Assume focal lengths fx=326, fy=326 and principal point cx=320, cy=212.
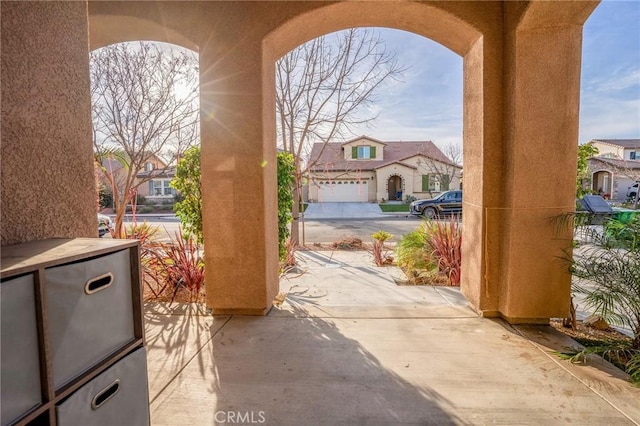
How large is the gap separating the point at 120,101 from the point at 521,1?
570cm

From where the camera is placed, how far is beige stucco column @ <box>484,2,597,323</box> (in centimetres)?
321

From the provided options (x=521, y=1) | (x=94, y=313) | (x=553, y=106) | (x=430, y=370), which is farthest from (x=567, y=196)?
(x=94, y=313)

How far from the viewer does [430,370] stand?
8.59ft

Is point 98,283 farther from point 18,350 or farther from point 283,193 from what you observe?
point 283,193

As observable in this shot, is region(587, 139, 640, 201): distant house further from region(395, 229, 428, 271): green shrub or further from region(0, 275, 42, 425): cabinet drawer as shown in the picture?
region(0, 275, 42, 425): cabinet drawer

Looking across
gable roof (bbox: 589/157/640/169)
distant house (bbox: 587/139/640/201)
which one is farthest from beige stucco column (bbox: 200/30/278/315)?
distant house (bbox: 587/139/640/201)

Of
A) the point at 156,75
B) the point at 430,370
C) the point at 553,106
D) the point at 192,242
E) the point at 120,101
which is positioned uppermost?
the point at 156,75

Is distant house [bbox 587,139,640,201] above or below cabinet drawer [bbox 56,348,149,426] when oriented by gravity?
above

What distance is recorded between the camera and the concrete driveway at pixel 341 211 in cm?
1894

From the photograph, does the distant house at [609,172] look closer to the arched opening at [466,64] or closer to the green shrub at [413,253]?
the green shrub at [413,253]

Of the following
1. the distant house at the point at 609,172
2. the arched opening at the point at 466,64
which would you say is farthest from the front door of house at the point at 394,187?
the arched opening at the point at 466,64

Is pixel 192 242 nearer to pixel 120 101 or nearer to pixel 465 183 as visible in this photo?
pixel 120 101

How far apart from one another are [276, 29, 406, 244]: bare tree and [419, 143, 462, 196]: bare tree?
15.4 metres

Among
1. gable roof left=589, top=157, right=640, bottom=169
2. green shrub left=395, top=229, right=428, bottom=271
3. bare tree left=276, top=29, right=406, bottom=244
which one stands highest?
bare tree left=276, top=29, right=406, bottom=244
